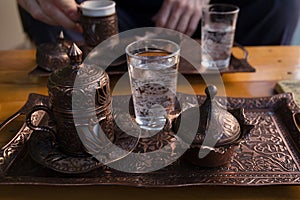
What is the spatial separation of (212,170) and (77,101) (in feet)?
0.78

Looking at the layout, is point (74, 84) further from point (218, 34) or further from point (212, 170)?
point (218, 34)

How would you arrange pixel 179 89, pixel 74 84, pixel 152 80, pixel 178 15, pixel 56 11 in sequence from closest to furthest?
pixel 74 84
pixel 152 80
pixel 179 89
pixel 56 11
pixel 178 15

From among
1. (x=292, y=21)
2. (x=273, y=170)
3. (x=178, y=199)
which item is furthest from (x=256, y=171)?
(x=292, y=21)

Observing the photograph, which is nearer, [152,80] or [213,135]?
[213,135]

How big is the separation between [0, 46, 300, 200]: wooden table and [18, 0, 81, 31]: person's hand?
12 cm

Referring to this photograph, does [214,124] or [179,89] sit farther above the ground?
[214,124]

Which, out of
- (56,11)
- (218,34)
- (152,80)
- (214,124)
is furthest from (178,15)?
(214,124)

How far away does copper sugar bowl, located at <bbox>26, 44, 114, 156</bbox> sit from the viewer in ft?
1.94

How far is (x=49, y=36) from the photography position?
4.84 ft

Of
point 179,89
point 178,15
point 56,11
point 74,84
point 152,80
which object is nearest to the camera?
point 74,84

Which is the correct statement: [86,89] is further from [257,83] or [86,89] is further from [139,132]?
[257,83]

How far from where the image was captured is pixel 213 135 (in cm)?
60

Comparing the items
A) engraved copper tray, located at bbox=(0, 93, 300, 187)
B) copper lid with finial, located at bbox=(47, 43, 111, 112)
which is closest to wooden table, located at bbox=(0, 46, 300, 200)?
engraved copper tray, located at bbox=(0, 93, 300, 187)

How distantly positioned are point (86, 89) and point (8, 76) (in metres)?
0.51
